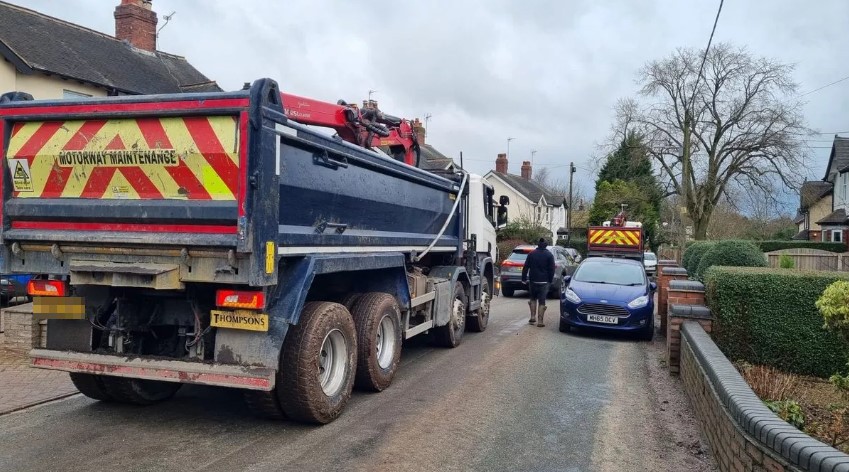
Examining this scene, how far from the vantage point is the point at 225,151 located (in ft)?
15.4

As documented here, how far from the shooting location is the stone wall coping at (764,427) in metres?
2.93

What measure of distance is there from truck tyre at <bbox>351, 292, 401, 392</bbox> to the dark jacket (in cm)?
570

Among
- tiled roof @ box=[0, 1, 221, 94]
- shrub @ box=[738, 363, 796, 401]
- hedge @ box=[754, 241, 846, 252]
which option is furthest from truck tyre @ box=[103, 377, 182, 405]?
hedge @ box=[754, 241, 846, 252]

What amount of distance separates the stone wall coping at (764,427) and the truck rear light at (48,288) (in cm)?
515

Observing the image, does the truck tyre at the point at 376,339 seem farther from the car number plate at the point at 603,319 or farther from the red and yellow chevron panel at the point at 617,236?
the red and yellow chevron panel at the point at 617,236

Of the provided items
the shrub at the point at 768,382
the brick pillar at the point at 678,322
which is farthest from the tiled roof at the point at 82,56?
the shrub at the point at 768,382

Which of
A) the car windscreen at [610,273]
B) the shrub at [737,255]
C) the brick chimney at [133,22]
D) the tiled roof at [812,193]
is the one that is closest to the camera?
the shrub at [737,255]

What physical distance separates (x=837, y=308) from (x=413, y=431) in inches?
136

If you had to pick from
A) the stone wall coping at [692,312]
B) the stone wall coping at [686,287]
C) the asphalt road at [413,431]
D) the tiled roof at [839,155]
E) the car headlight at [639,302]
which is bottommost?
the asphalt road at [413,431]

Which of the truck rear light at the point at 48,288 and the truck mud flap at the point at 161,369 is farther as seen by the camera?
the truck rear light at the point at 48,288

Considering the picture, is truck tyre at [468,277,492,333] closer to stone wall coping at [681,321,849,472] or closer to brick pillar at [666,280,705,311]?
brick pillar at [666,280,705,311]

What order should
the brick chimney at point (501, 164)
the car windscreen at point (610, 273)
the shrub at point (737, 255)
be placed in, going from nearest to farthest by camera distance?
the shrub at point (737, 255) < the car windscreen at point (610, 273) < the brick chimney at point (501, 164)

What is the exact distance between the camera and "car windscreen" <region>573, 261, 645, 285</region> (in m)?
11.7

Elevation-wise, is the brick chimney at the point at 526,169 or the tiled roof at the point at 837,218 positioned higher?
the brick chimney at the point at 526,169
